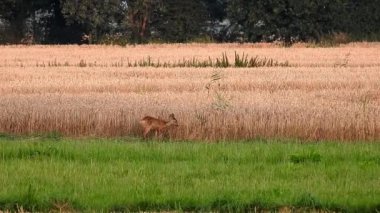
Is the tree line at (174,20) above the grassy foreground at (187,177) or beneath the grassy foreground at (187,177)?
above

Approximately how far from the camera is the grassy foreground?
31.1 ft

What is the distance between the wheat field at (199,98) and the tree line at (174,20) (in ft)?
65.7

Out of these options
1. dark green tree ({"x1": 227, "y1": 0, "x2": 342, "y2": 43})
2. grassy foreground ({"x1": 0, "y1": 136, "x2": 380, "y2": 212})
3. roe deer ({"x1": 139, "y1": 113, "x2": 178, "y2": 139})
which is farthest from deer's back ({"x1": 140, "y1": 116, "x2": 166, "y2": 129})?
dark green tree ({"x1": 227, "y1": 0, "x2": 342, "y2": 43})

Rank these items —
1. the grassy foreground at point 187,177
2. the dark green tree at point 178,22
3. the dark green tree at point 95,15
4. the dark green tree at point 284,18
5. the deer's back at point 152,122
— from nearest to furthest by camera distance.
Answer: the grassy foreground at point 187,177 < the deer's back at point 152,122 < the dark green tree at point 95,15 < the dark green tree at point 284,18 < the dark green tree at point 178,22

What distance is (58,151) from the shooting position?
12711 millimetres

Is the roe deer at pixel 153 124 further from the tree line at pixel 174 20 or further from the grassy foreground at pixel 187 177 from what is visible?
the tree line at pixel 174 20

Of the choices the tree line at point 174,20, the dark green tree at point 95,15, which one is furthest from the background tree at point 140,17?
the dark green tree at point 95,15

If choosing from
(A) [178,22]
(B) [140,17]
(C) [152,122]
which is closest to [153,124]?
(C) [152,122]

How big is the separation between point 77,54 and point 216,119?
25111 mm

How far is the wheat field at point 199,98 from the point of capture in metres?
16.3

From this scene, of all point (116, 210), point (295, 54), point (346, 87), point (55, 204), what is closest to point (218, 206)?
point (116, 210)

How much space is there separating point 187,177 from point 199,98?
989cm

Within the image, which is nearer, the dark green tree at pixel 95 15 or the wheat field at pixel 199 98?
the wheat field at pixel 199 98

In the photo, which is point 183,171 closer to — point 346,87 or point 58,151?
point 58,151
